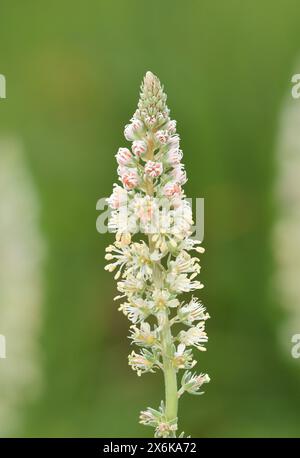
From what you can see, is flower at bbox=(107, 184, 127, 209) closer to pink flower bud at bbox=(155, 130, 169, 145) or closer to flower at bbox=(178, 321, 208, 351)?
pink flower bud at bbox=(155, 130, 169, 145)

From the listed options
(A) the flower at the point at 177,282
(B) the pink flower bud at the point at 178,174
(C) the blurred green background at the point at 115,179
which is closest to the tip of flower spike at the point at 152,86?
(B) the pink flower bud at the point at 178,174

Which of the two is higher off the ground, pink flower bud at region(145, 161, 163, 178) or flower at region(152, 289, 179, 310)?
pink flower bud at region(145, 161, 163, 178)

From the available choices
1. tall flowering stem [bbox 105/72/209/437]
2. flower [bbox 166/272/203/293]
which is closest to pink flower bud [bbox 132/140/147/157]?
tall flowering stem [bbox 105/72/209/437]

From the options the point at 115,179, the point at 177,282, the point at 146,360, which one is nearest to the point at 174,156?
the point at 177,282

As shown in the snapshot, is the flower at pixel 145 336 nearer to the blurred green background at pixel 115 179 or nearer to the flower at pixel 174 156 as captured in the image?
the flower at pixel 174 156

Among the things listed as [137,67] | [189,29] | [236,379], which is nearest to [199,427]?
[236,379]

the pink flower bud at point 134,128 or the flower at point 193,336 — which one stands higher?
the pink flower bud at point 134,128

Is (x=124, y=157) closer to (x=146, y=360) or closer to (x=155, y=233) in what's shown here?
(x=155, y=233)
